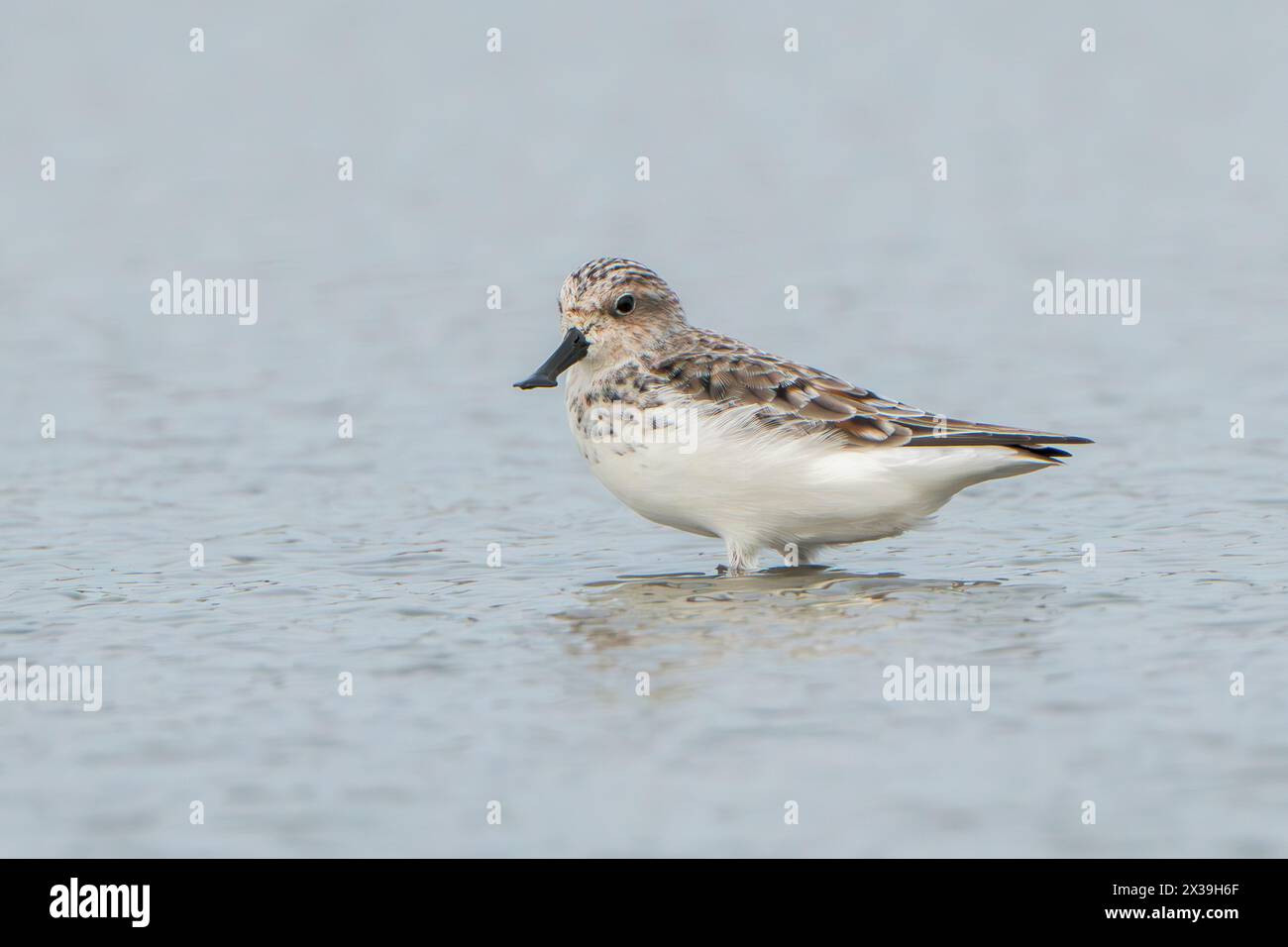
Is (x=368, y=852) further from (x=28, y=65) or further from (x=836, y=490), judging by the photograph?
(x=28, y=65)

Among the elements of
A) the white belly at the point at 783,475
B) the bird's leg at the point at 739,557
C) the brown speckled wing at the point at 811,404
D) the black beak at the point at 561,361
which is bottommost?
the bird's leg at the point at 739,557

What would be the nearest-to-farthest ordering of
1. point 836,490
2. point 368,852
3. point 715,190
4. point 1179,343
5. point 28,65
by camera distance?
point 368,852, point 836,490, point 1179,343, point 715,190, point 28,65

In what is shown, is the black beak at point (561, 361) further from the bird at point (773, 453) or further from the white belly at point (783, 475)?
the white belly at point (783, 475)

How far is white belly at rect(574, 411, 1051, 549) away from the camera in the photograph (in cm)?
1091

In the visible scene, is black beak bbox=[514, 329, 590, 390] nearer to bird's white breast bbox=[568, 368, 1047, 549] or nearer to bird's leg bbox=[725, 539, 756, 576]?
bird's white breast bbox=[568, 368, 1047, 549]

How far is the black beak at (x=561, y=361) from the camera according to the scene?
1165 cm

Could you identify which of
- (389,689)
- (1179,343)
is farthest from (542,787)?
(1179,343)

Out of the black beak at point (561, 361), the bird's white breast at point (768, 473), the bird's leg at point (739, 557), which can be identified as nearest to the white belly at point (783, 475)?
the bird's white breast at point (768, 473)

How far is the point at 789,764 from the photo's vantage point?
7695mm

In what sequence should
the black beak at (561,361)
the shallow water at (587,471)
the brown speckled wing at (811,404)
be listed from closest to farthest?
the shallow water at (587,471)
the brown speckled wing at (811,404)
the black beak at (561,361)

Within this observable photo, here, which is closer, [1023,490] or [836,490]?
[836,490]

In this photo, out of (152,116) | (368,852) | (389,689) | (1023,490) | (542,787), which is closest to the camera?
(368,852)

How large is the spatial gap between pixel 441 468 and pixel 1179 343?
7.12m

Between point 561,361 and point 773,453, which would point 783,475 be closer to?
point 773,453
